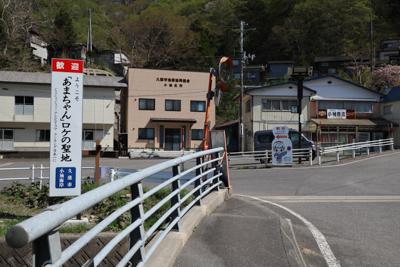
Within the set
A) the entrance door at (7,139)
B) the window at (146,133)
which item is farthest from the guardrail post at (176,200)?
the entrance door at (7,139)

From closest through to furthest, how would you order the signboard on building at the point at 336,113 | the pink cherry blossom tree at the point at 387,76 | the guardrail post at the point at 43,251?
the guardrail post at the point at 43,251 → the signboard on building at the point at 336,113 → the pink cherry blossom tree at the point at 387,76

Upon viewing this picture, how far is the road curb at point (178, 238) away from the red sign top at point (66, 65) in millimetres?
3178

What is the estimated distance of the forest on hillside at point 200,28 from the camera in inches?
1795

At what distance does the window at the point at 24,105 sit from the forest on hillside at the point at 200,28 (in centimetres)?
1189

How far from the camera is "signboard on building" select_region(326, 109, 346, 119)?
3488 centimetres

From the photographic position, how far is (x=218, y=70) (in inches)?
300

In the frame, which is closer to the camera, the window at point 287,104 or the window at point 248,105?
the window at point 287,104

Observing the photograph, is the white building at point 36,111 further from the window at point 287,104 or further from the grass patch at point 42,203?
the grass patch at point 42,203

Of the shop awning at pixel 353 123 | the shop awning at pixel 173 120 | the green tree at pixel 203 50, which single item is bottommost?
the shop awning at pixel 353 123

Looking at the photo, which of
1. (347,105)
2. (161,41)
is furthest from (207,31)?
(347,105)

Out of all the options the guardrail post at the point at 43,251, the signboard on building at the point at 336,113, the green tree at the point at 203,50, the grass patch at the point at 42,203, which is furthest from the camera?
the green tree at the point at 203,50

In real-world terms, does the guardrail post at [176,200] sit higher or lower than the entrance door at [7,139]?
lower

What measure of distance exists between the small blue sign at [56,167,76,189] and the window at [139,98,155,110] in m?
29.5

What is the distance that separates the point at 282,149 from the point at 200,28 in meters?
35.5
